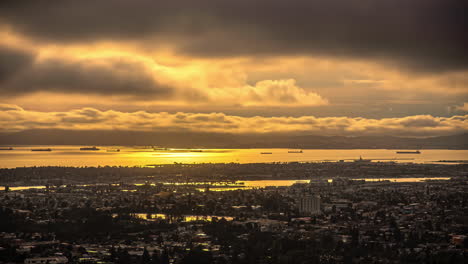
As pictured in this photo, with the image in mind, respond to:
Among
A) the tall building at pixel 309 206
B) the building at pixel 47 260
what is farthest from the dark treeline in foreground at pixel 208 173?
the building at pixel 47 260

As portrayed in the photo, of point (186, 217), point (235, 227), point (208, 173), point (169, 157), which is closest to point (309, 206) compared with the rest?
point (186, 217)

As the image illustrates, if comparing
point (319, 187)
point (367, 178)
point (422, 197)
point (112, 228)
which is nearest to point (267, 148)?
point (367, 178)

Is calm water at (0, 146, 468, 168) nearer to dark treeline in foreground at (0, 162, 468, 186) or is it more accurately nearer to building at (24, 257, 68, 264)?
dark treeline in foreground at (0, 162, 468, 186)

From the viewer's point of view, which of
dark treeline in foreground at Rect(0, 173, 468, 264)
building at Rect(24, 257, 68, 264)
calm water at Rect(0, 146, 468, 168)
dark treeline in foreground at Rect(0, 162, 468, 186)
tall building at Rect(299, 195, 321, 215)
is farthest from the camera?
calm water at Rect(0, 146, 468, 168)

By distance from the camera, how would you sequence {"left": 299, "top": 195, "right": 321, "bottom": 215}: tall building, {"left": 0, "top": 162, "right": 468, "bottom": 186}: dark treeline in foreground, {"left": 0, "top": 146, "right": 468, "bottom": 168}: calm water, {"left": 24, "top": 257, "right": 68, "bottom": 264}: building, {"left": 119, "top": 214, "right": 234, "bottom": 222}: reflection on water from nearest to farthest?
{"left": 24, "top": 257, "right": 68, "bottom": 264}: building → {"left": 119, "top": 214, "right": 234, "bottom": 222}: reflection on water → {"left": 299, "top": 195, "right": 321, "bottom": 215}: tall building → {"left": 0, "top": 162, "right": 468, "bottom": 186}: dark treeline in foreground → {"left": 0, "top": 146, "right": 468, "bottom": 168}: calm water

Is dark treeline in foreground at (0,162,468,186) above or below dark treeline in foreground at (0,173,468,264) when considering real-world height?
above

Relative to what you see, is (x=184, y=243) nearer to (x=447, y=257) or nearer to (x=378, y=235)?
(x=378, y=235)

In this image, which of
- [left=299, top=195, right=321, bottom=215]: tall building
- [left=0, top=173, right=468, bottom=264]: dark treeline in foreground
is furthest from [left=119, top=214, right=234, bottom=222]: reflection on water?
[left=299, top=195, right=321, bottom=215]: tall building
